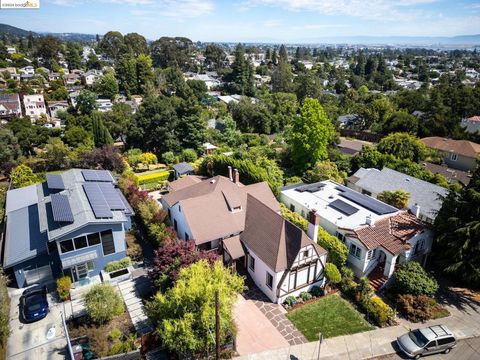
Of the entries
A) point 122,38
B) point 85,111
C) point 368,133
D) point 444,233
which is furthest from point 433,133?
point 122,38

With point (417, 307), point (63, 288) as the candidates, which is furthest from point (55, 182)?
point (417, 307)

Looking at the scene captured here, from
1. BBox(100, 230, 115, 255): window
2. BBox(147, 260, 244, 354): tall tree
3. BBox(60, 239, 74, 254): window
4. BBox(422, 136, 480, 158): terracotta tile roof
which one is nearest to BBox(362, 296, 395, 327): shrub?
BBox(147, 260, 244, 354): tall tree

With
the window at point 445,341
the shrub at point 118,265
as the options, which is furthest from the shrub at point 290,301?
the shrub at point 118,265

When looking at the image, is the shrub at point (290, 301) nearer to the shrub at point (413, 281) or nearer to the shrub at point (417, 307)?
the shrub at point (417, 307)

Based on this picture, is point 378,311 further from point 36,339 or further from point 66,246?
point 66,246

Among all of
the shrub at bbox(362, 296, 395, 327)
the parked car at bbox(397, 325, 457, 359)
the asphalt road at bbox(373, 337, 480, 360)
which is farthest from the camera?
the shrub at bbox(362, 296, 395, 327)

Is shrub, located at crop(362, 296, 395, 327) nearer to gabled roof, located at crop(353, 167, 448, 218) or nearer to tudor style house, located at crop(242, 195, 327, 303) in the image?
tudor style house, located at crop(242, 195, 327, 303)
